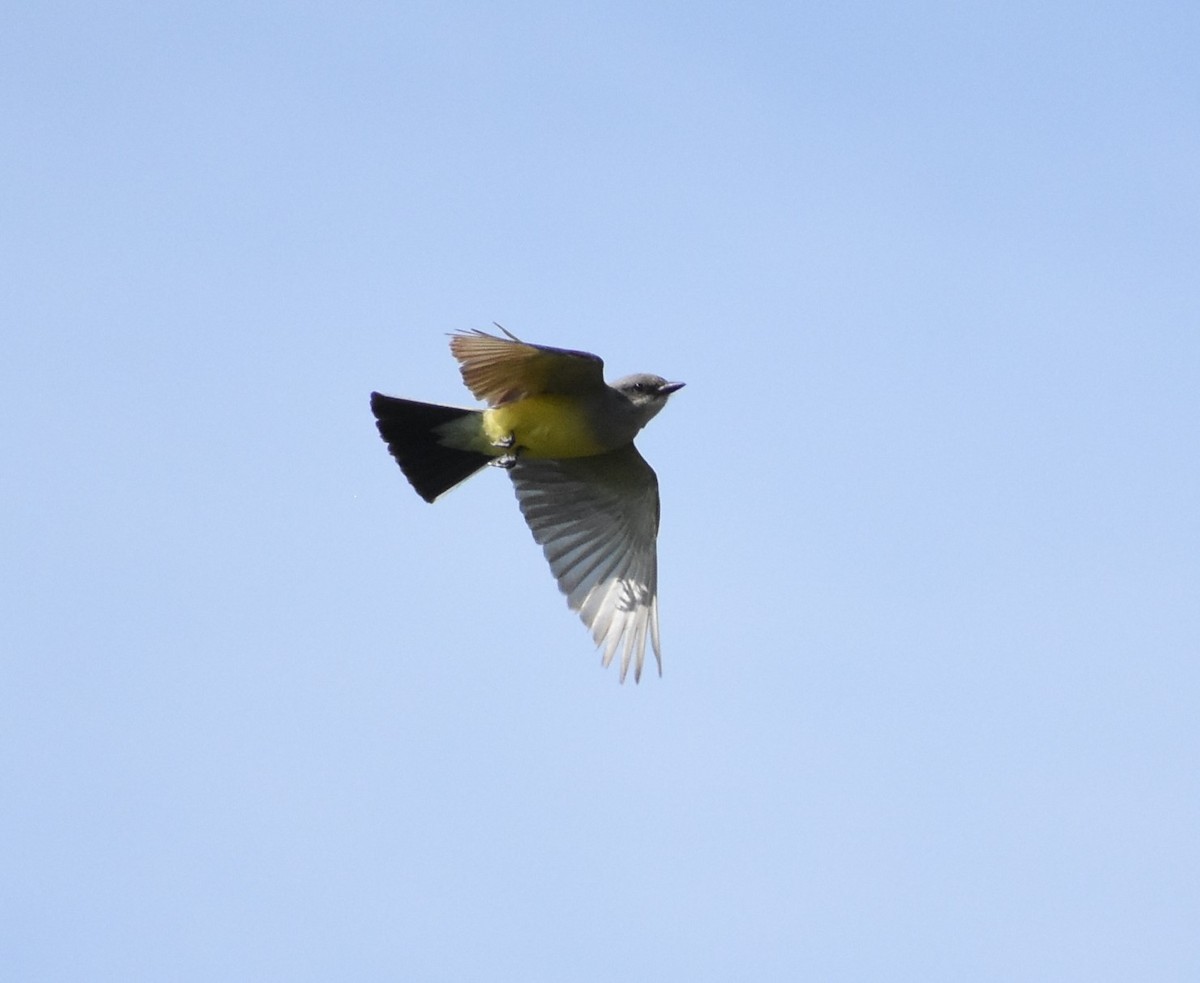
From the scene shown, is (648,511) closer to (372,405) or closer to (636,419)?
(636,419)

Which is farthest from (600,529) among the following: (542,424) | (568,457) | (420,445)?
(420,445)

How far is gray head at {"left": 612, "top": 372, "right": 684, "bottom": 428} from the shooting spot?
11.7 metres

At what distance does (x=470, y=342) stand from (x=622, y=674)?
243 centimetres

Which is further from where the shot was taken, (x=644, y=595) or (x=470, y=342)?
(x=644, y=595)

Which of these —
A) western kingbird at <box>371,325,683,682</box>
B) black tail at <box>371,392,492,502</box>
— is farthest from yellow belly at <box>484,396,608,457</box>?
black tail at <box>371,392,492,502</box>

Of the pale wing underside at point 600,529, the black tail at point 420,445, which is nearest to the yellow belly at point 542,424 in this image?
the black tail at point 420,445

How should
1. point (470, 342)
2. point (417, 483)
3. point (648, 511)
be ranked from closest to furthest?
point (470, 342) < point (417, 483) < point (648, 511)

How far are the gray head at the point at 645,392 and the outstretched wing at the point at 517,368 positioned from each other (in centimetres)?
34

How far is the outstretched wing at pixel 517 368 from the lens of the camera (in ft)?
35.2

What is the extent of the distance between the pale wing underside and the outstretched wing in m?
0.95

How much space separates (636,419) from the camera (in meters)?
11.7

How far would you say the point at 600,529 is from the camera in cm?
1238

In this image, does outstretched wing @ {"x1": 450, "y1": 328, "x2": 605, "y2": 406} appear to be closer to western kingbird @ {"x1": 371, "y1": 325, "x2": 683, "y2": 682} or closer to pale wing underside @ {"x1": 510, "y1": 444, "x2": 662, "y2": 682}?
western kingbird @ {"x1": 371, "y1": 325, "x2": 683, "y2": 682}

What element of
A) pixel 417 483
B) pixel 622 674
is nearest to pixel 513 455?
pixel 417 483
